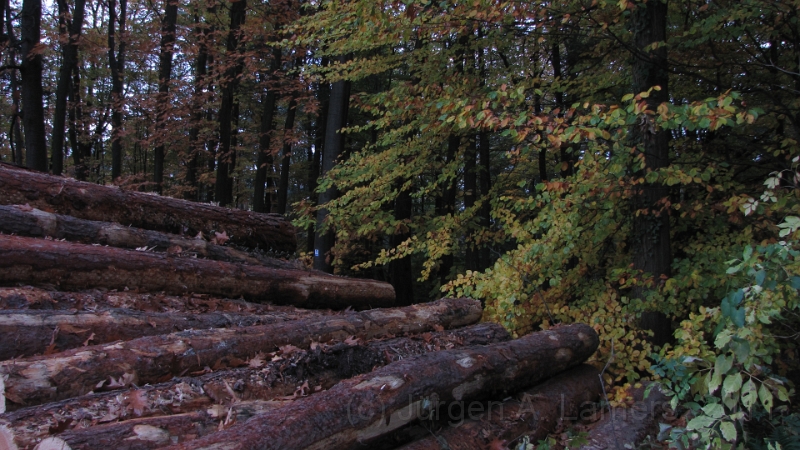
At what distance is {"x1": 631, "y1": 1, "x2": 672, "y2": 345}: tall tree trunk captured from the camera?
18.5ft

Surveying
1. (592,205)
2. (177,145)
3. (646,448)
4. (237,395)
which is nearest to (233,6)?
(177,145)

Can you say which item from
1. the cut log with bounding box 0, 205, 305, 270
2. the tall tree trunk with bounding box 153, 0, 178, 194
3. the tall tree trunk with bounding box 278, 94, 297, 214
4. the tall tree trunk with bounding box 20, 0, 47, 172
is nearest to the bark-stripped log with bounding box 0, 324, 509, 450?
the cut log with bounding box 0, 205, 305, 270

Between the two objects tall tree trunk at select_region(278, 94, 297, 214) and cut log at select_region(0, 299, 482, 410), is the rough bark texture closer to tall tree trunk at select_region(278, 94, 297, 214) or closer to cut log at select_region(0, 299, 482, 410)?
cut log at select_region(0, 299, 482, 410)

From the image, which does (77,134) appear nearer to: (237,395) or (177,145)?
(177,145)

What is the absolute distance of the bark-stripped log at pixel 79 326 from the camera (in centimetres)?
327

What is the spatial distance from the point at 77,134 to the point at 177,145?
598cm

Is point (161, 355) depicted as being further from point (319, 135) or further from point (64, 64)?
point (319, 135)

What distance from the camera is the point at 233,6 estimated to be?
13898 mm

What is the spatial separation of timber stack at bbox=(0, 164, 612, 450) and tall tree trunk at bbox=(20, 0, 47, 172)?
549cm

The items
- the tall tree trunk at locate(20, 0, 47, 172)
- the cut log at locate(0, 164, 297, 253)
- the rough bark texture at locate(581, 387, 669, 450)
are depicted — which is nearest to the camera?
the rough bark texture at locate(581, 387, 669, 450)

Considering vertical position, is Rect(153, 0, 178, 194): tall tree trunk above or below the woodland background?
above

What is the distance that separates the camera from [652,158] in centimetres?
564

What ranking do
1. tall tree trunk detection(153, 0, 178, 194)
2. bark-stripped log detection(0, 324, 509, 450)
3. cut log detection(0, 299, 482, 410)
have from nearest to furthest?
bark-stripped log detection(0, 324, 509, 450), cut log detection(0, 299, 482, 410), tall tree trunk detection(153, 0, 178, 194)

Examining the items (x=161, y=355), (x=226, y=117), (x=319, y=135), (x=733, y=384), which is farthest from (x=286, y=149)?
(x=733, y=384)
